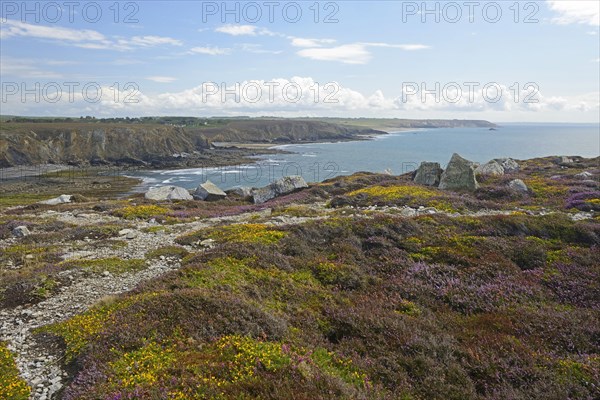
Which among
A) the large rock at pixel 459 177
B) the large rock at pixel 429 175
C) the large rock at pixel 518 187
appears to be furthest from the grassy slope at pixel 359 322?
the large rock at pixel 429 175

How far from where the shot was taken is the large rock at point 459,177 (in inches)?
1378

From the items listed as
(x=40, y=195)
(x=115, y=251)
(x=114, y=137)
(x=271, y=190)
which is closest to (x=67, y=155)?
(x=114, y=137)

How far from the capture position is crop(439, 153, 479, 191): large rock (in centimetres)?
3500

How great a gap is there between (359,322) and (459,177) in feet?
97.4

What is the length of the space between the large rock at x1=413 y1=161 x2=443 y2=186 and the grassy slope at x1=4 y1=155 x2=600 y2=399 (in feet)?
71.1

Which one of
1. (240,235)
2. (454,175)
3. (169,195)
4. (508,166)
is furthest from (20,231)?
(508,166)

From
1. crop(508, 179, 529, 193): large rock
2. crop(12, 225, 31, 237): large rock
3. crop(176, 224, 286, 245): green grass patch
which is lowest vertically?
crop(12, 225, 31, 237): large rock

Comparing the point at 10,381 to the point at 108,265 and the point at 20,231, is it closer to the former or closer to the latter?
the point at 108,265

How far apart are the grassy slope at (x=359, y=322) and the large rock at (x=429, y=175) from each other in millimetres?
21673

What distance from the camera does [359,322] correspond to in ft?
33.1

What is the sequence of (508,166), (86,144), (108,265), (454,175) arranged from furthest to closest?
(86,144)
(508,166)
(454,175)
(108,265)

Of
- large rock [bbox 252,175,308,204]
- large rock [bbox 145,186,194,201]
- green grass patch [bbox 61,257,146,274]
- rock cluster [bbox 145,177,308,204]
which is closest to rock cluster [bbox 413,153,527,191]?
rock cluster [bbox 145,177,308,204]

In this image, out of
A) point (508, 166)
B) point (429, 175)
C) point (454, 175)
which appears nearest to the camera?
point (454, 175)

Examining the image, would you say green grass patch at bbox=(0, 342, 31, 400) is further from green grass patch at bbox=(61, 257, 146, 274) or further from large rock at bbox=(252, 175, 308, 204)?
large rock at bbox=(252, 175, 308, 204)
